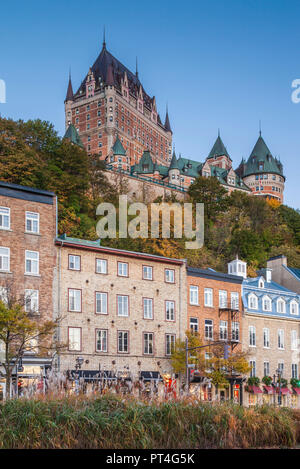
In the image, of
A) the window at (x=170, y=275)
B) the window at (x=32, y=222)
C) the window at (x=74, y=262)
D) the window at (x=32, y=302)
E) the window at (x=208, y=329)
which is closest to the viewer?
the window at (x=32, y=302)

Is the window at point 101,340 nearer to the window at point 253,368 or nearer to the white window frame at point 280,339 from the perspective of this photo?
the window at point 253,368

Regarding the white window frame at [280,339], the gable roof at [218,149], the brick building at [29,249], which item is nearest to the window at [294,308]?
the white window frame at [280,339]

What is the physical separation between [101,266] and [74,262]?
2.36 meters

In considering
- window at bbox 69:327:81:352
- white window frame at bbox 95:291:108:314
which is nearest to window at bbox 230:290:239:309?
A: white window frame at bbox 95:291:108:314

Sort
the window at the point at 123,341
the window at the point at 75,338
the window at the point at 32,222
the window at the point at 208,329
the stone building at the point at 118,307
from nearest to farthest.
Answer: the window at the point at 32,222
the window at the point at 75,338
the stone building at the point at 118,307
the window at the point at 123,341
the window at the point at 208,329

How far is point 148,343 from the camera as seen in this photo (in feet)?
158

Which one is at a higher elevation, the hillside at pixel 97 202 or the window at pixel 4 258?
the hillside at pixel 97 202

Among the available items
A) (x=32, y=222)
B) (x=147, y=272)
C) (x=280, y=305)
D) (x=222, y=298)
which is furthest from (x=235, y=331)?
(x=32, y=222)

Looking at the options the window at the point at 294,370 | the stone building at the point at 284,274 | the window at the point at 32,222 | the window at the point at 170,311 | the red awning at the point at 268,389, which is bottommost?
the red awning at the point at 268,389

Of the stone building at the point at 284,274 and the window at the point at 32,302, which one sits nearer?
the window at the point at 32,302

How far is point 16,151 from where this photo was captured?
2697 inches

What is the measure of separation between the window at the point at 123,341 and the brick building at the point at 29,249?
5.97 metres

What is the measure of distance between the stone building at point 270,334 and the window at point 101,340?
13.1m

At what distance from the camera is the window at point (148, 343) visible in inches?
1886
